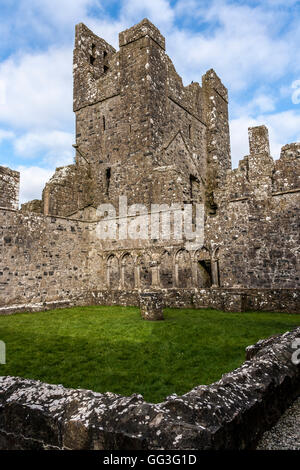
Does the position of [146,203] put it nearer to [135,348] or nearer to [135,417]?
[135,348]

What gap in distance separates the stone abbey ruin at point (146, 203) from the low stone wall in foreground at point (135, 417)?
7.78 metres

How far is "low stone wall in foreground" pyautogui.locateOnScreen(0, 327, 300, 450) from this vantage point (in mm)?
1934

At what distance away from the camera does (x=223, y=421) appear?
2.09 m

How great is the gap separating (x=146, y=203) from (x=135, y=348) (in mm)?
10167

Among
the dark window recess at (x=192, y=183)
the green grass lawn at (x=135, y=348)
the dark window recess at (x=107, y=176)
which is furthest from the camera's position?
the dark window recess at (x=192, y=183)

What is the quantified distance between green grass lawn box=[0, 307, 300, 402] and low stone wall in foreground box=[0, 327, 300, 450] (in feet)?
5.48

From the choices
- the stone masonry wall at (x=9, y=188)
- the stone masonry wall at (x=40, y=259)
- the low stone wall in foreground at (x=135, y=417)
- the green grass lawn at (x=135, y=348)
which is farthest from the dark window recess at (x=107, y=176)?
the low stone wall in foreground at (x=135, y=417)

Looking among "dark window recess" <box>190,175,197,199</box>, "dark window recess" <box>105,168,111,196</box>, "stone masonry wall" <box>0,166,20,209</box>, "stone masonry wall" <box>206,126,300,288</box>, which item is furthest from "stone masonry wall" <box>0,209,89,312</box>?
"dark window recess" <box>190,175,197,199</box>

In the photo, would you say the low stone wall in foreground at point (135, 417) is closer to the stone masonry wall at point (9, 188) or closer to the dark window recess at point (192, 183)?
the stone masonry wall at point (9, 188)

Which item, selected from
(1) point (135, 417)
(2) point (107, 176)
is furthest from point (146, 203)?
(1) point (135, 417)

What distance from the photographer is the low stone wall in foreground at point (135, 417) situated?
1.93 meters

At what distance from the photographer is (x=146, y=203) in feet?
51.6

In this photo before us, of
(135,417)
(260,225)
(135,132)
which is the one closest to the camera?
(135,417)

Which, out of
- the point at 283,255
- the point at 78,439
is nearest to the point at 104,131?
the point at 283,255
